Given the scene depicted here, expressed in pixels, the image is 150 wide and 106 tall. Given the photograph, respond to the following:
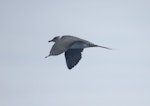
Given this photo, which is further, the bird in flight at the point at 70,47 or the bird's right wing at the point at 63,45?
the bird in flight at the point at 70,47

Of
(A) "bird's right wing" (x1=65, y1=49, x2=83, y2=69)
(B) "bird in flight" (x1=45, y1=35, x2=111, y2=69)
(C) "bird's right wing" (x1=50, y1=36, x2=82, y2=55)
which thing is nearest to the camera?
(C) "bird's right wing" (x1=50, y1=36, x2=82, y2=55)

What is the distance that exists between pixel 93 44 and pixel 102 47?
1.41 metres

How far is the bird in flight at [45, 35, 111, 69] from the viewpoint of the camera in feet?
104

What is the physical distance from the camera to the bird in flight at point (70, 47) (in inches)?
1248

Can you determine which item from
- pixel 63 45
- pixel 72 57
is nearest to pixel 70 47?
pixel 63 45

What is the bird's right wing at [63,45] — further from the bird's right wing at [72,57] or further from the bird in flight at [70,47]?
the bird's right wing at [72,57]

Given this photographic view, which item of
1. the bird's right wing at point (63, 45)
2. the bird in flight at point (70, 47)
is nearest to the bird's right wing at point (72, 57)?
the bird in flight at point (70, 47)

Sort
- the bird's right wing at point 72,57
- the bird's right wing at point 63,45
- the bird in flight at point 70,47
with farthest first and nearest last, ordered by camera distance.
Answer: the bird's right wing at point 72,57
the bird in flight at point 70,47
the bird's right wing at point 63,45

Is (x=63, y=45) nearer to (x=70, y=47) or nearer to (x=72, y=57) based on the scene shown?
(x=70, y=47)

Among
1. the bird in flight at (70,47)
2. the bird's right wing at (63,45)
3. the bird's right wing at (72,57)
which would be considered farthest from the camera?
the bird's right wing at (72,57)

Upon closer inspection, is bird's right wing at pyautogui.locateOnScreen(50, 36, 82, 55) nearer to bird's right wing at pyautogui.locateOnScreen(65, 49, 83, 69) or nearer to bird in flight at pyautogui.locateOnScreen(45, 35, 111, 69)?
bird in flight at pyautogui.locateOnScreen(45, 35, 111, 69)

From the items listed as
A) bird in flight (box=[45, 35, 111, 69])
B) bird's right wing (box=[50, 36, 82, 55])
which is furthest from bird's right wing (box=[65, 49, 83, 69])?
bird's right wing (box=[50, 36, 82, 55])

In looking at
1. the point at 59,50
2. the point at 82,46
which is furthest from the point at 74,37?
the point at 59,50

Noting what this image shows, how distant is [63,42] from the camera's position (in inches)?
1336
